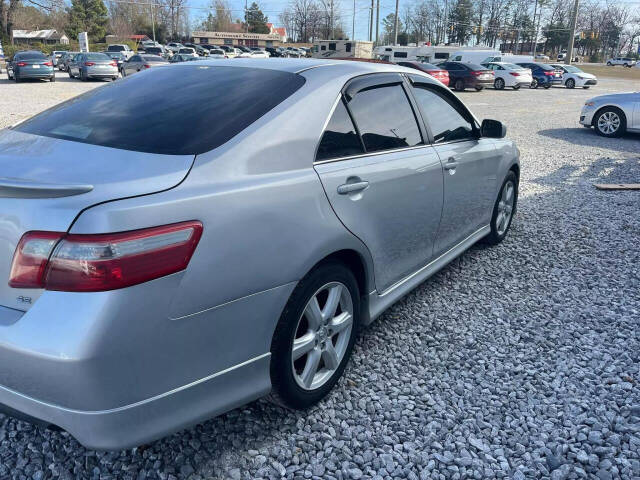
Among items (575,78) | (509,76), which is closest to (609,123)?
(509,76)

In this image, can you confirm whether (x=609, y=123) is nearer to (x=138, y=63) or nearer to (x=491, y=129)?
(x=491, y=129)

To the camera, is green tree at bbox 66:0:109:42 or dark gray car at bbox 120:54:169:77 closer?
dark gray car at bbox 120:54:169:77

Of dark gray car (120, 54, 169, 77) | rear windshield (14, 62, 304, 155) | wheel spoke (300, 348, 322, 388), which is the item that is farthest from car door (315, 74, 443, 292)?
dark gray car (120, 54, 169, 77)

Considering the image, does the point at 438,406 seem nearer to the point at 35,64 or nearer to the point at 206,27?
the point at 35,64

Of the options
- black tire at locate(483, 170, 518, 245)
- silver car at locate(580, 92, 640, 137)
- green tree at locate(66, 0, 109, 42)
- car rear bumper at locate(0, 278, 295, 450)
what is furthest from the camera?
green tree at locate(66, 0, 109, 42)

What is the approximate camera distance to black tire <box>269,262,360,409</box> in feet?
7.48

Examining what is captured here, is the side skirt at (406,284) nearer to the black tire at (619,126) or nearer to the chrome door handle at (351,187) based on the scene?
the chrome door handle at (351,187)

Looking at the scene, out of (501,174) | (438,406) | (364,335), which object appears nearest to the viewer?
(438,406)

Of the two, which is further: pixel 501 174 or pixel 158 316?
pixel 501 174

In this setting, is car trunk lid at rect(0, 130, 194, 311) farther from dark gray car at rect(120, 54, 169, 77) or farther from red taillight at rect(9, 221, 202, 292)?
dark gray car at rect(120, 54, 169, 77)

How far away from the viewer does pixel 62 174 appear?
191 centimetres

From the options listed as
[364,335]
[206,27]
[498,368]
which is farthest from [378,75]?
[206,27]

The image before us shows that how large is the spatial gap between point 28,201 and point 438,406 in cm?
A: 209

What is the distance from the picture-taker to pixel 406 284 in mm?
3334
